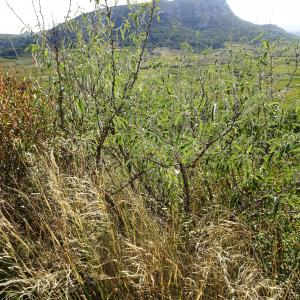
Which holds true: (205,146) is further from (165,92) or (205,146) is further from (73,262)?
(73,262)

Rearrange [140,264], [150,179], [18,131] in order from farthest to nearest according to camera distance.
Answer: [18,131] < [150,179] < [140,264]

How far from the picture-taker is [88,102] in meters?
4.59

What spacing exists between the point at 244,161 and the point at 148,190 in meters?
1.38

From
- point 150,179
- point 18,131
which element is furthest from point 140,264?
point 18,131

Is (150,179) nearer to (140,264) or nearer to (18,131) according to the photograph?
(140,264)

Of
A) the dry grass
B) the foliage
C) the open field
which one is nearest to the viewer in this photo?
the dry grass

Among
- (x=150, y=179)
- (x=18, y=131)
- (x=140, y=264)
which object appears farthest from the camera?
(x=18, y=131)

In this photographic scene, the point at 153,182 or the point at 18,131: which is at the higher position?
the point at 18,131

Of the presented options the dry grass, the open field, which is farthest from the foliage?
the dry grass

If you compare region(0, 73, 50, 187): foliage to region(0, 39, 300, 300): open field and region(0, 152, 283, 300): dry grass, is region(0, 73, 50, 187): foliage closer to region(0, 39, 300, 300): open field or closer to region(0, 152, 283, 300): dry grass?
region(0, 39, 300, 300): open field

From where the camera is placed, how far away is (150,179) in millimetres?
4422

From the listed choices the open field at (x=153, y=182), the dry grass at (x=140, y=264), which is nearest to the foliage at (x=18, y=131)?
the open field at (x=153, y=182)

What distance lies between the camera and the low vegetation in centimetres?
310

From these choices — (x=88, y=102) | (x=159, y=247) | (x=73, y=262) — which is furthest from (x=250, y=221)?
(x=88, y=102)
